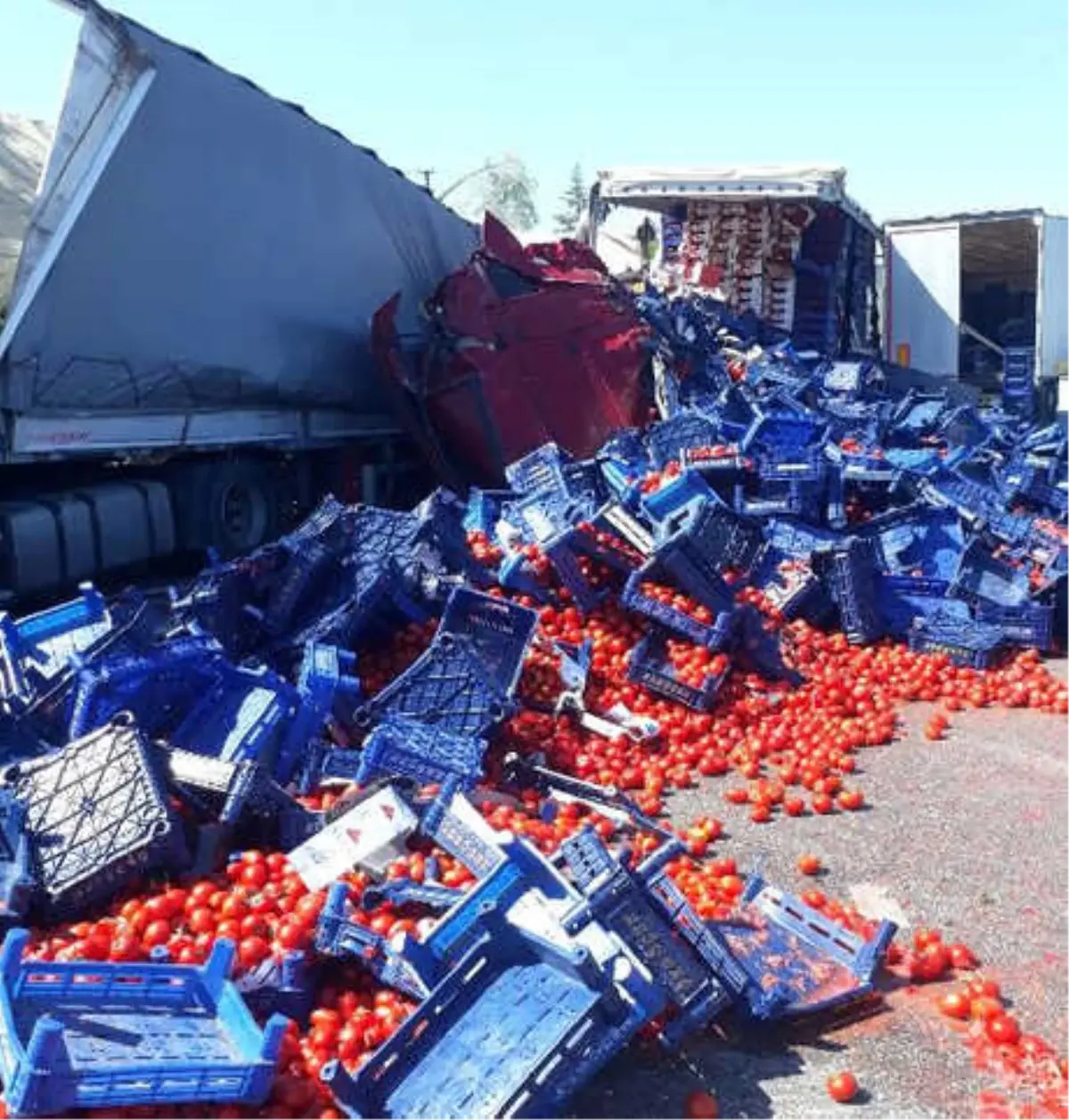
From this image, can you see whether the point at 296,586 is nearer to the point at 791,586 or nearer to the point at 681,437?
the point at 791,586

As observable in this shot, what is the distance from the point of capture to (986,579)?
30.0ft

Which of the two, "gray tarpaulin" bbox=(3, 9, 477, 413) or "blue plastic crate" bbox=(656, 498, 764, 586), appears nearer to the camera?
"blue plastic crate" bbox=(656, 498, 764, 586)

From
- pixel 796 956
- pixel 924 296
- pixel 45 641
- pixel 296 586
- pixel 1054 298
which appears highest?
pixel 924 296

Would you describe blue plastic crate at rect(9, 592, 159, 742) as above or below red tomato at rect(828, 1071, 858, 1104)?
above

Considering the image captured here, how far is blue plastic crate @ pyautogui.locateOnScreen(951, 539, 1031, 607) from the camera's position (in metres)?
8.87

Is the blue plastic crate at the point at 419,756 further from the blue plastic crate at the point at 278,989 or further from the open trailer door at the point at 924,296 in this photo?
the open trailer door at the point at 924,296

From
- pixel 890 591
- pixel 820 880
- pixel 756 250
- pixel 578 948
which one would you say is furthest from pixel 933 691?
pixel 756 250

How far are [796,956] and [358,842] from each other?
177 cm

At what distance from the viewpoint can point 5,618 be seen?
5762 mm

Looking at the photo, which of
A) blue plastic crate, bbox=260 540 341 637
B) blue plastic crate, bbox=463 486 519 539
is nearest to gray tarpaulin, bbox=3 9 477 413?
blue plastic crate, bbox=260 540 341 637

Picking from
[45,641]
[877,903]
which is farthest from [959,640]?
[45,641]

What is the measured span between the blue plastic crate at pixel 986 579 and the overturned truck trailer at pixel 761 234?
9.59 meters

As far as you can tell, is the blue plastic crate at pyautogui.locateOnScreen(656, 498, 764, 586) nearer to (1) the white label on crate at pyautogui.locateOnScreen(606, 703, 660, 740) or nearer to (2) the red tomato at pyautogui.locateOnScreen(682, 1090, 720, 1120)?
(1) the white label on crate at pyautogui.locateOnScreen(606, 703, 660, 740)

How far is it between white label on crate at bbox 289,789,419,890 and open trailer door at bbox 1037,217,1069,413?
17.7 metres
